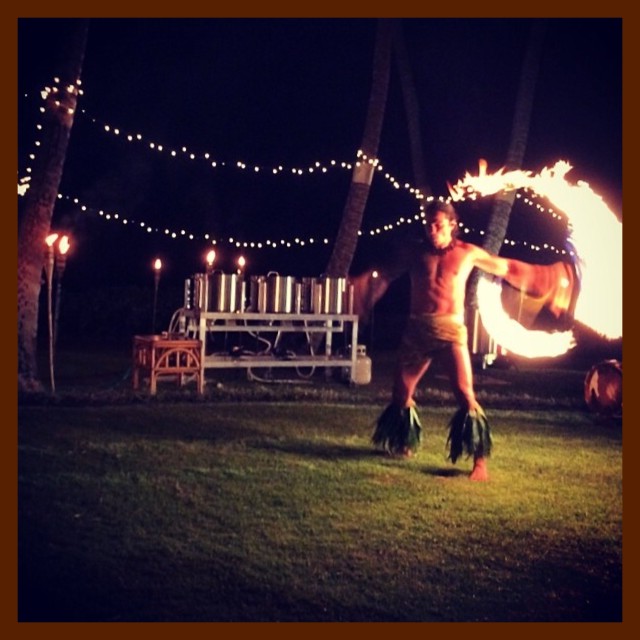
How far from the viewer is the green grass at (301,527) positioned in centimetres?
386

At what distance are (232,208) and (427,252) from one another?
43.4ft

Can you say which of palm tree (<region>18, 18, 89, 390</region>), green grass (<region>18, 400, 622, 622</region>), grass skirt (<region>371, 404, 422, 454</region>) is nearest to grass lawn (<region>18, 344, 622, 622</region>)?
green grass (<region>18, 400, 622, 622</region>)

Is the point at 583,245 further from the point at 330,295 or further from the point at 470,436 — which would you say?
the point at 330,295

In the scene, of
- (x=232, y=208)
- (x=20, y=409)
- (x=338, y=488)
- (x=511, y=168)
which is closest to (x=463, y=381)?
(x=338, y=488)

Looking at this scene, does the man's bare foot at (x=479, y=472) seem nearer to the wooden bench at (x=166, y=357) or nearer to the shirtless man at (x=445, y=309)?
the shirtless man at (x=445, y=309)

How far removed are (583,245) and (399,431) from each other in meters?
2.28

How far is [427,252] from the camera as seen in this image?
6898 millimetres

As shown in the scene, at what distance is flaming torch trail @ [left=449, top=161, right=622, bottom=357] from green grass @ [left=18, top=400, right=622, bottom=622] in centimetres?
116

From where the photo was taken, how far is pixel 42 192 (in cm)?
1016

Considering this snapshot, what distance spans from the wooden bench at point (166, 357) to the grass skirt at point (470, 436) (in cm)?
481

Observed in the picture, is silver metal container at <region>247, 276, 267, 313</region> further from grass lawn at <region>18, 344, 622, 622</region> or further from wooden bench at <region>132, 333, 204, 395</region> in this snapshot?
grass lawn at <region>18, 344, 622, 622</region>

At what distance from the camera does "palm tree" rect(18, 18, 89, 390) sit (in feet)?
33.0

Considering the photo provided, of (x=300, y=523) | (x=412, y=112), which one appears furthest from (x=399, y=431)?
(x=412, y=112)

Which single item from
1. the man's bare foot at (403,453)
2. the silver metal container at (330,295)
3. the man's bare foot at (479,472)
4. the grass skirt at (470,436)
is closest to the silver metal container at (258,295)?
the silver metal container at (330,295)
